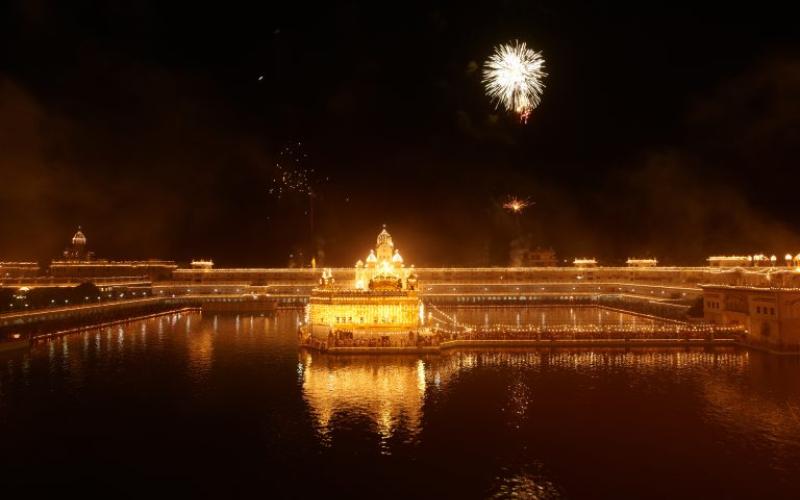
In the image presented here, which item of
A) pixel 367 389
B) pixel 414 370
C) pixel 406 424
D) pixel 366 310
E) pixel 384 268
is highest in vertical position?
pixel 384 268

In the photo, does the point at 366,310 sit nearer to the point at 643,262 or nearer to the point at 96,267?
the point at 643,262

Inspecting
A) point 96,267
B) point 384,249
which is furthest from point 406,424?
point 96,267

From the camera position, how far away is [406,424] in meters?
23.0

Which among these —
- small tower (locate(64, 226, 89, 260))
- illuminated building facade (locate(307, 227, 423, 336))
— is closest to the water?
illuminated building facade (locate(307, 227, 423, 336))

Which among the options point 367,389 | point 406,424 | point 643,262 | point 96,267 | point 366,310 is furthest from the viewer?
point 96,267

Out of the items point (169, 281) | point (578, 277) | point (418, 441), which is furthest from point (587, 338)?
point (169, 281)

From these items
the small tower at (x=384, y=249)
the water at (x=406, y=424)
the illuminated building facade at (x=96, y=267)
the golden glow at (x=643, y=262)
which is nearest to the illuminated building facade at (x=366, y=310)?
the water at (x=406, y=424)

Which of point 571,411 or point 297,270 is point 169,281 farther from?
point 571,411

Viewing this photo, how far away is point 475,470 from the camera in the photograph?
18.8m

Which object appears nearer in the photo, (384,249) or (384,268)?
(384,268)

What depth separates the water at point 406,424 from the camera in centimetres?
1814

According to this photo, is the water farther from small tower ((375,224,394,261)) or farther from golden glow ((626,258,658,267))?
golden glow ((626,258,658,267))

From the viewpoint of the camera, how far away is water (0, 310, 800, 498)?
18141 millimetres

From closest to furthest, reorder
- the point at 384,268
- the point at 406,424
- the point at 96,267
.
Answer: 1. the point at 406,424
2. the point at 384,268
3. the point at 96,267
